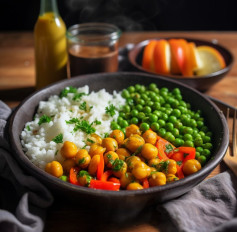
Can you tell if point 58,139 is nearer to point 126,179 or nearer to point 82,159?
point 82,159

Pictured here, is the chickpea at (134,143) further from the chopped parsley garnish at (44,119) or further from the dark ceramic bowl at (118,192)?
the chopped parsley garnish at (44,119)

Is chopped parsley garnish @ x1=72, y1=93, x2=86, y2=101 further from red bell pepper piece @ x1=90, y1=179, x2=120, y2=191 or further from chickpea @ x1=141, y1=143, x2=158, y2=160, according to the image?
red bell pepper piece @ x1=90, y1=179, x2=120, y2=191

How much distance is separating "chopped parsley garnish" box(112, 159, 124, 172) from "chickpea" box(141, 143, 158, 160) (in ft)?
0.50

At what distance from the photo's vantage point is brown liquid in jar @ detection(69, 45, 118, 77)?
284 cm

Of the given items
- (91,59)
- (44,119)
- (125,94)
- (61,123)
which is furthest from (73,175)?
(91,59)

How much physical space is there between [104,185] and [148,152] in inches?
12.8

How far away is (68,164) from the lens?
1.87 meters

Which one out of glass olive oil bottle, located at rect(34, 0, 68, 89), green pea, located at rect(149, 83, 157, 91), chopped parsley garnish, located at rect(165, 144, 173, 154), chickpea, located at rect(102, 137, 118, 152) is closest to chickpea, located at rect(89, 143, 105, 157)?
chickpea, located at rect(102, 137, 118, 152)

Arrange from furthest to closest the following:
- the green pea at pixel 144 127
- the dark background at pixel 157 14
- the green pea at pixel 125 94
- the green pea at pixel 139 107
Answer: the dark background at pixel 157 14 → the green pea at pixel 125 94 → the green pea at pixel 139 107 → the green pea at pixel 144 127

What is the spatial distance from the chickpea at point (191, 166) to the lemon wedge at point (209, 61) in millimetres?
1367

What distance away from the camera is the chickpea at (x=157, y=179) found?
5.61 ft

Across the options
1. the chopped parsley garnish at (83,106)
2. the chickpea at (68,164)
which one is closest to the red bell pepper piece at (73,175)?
the chickpea at (68,164)

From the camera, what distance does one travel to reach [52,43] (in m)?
2.83

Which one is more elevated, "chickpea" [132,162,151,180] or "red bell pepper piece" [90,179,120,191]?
"chickpea" [132,162,151,180]
